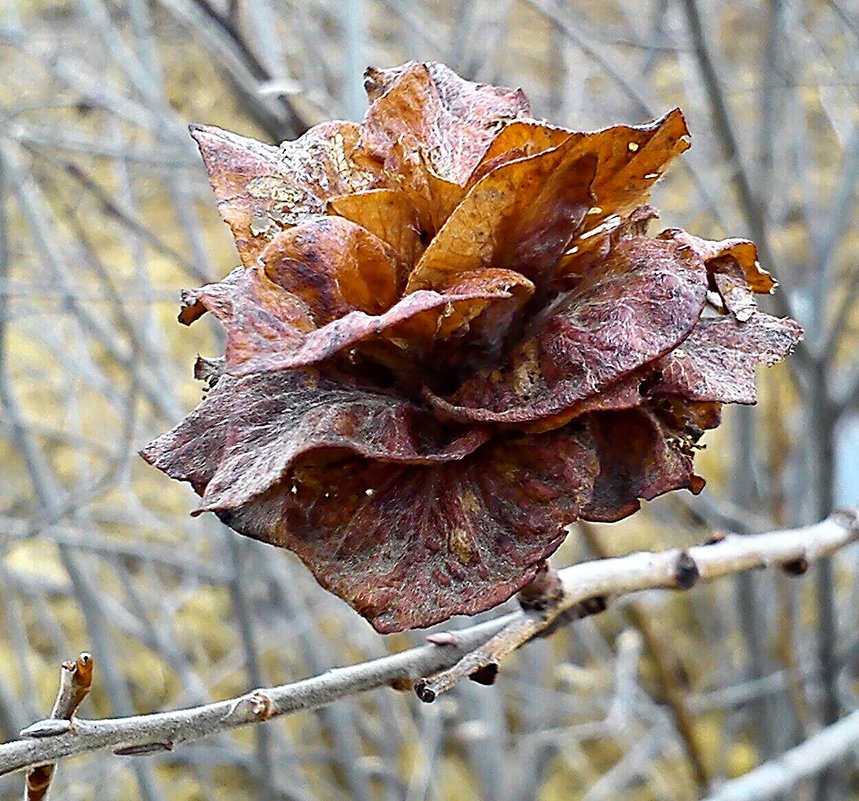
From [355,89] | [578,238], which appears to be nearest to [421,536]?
[578,238]

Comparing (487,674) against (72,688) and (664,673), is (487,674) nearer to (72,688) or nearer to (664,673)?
(72,688)

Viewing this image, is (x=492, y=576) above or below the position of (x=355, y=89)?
below

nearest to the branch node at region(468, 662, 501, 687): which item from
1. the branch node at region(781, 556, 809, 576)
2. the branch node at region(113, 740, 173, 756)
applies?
the branch node at region(113, 740, 173, 756)

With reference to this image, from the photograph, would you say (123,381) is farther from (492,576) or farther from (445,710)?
(492,576)

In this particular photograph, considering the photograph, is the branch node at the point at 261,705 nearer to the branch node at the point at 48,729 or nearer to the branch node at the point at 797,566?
the branch node at the point at 48,729

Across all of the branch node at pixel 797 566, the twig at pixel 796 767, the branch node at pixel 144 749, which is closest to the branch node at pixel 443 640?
the branch node at pixel 144 749

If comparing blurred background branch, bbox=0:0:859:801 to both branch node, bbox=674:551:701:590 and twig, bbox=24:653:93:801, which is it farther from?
twig, bbox=24:653:93:801
